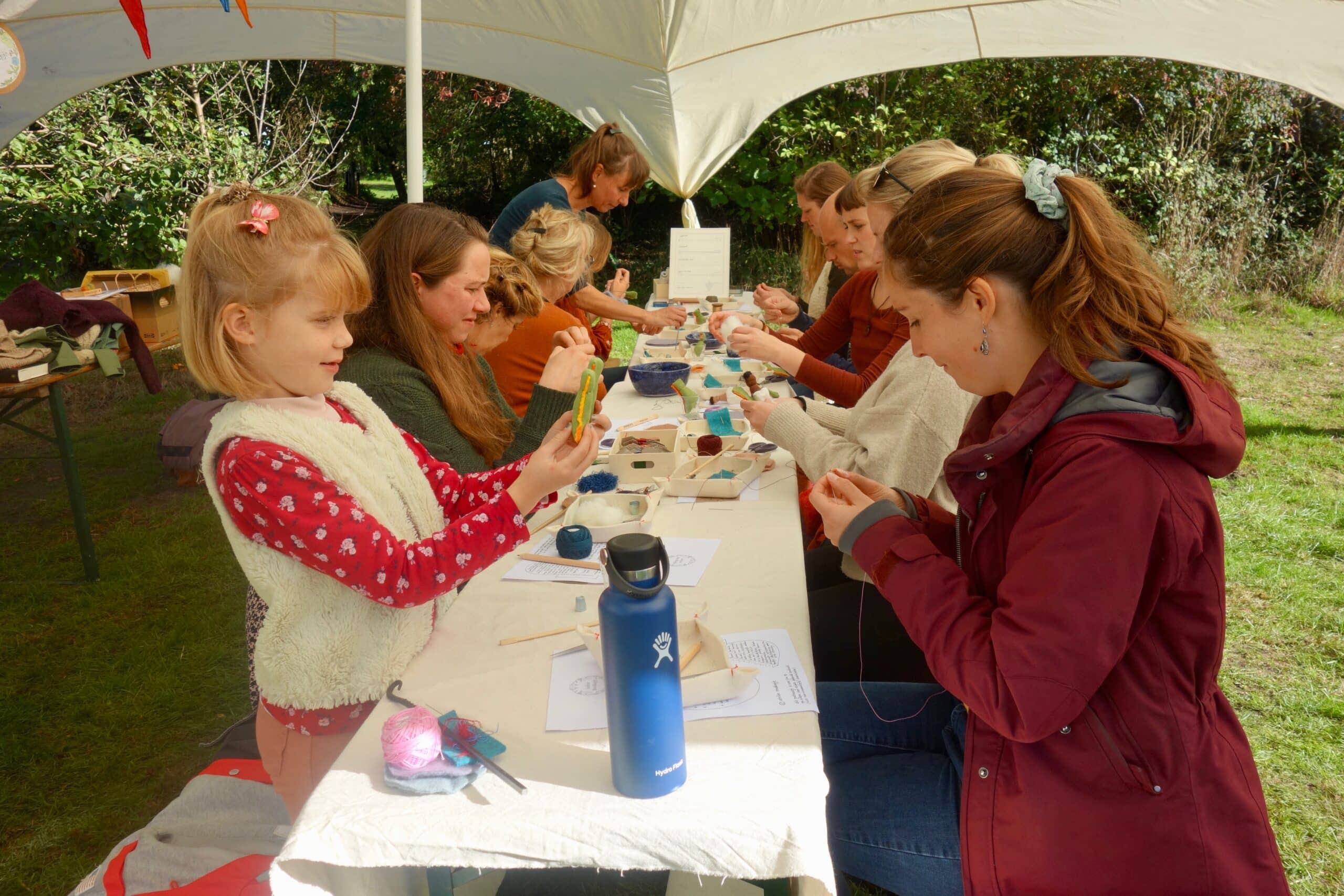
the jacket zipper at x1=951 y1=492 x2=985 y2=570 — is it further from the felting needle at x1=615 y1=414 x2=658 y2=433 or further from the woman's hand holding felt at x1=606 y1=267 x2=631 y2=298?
the woman's hand holding felt at x1=606 y1=267 x2=631 y2=298

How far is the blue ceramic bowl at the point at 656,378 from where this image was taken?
11.7ft

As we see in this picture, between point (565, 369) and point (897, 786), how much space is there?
1434 millimetres

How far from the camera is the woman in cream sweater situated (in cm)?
232

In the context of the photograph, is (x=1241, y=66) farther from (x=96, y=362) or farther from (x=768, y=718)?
(x=96, y=362)

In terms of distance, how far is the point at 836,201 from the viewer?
3.74 m

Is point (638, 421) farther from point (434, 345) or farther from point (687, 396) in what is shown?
point (434, 345)

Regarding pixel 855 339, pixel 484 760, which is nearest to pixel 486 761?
pixel 484 760

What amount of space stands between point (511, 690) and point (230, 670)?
2618 millimetres

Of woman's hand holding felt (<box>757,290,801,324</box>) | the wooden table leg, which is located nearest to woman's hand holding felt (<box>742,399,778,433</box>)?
woman's hand holding felt (<box>757,290,801,324</box>)

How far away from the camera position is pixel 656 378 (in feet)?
11.7

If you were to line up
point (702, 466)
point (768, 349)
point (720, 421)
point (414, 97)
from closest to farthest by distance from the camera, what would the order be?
point (702, 466) < point (720, 421) < point (768, 349) < point (414, 97)

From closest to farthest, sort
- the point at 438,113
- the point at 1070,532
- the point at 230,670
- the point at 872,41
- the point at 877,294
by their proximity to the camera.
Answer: the point at 1070,532
the point at 877,294
the point at 230,670
the point at 872,41
the point at 438,113

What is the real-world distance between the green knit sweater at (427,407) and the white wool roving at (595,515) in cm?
30

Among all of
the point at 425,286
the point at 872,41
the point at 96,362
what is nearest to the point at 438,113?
the point at 872,41
